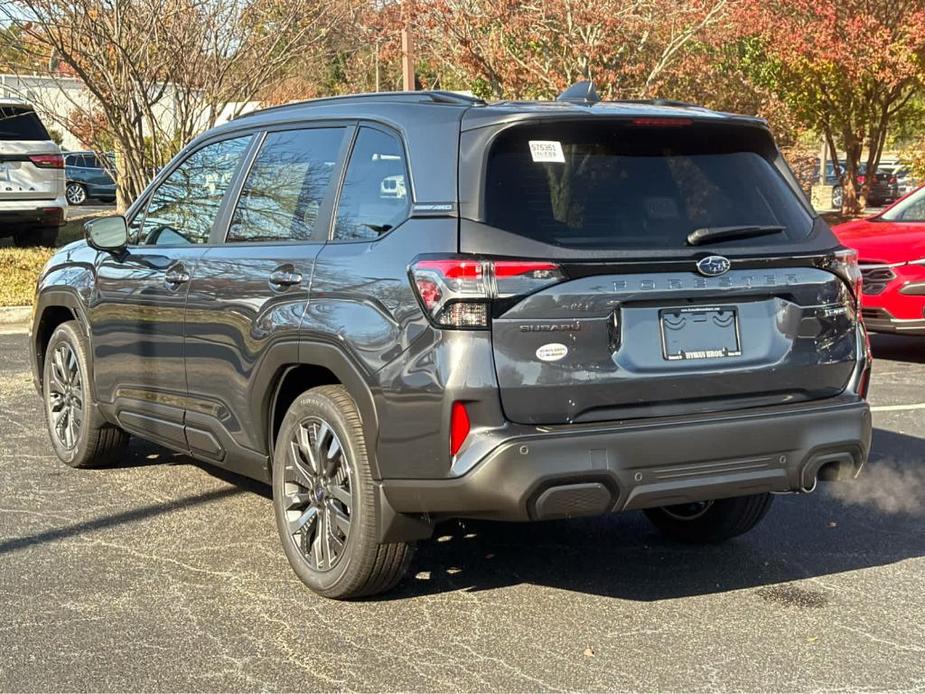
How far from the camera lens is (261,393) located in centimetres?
495

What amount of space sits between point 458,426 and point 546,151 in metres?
0.99

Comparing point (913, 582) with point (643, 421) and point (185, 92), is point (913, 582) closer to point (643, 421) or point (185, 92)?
point (643, 421)

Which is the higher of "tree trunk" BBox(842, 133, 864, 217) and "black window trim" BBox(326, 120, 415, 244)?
"black window trim" BBox(326, 120, 415, 244)

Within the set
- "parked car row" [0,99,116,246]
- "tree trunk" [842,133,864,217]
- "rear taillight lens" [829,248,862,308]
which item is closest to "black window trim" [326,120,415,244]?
"rear taillight lens" [829,248,862,308]

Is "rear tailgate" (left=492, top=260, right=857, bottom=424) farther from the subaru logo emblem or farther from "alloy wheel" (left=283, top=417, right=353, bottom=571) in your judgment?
"alloy wheel" (left=283, top=417, right=353, bottom=571)

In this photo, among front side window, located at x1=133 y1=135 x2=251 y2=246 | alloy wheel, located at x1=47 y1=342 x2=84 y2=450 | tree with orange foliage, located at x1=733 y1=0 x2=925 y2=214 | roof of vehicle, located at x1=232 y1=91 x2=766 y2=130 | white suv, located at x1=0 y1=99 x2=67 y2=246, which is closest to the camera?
roof of vehicle, located at x1=232 y1=91 x2=766 y2=130

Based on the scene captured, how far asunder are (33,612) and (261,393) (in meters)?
1.15

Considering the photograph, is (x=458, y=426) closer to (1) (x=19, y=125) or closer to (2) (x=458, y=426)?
(2) (x=458, y=426)

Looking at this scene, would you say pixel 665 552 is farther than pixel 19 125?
No

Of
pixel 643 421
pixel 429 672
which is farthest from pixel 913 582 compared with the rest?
pixel 429 672

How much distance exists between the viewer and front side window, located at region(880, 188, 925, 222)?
37.2ft

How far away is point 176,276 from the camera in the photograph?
557cm

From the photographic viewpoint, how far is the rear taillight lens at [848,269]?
4.61 m

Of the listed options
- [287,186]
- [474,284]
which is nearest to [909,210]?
[287,186]
